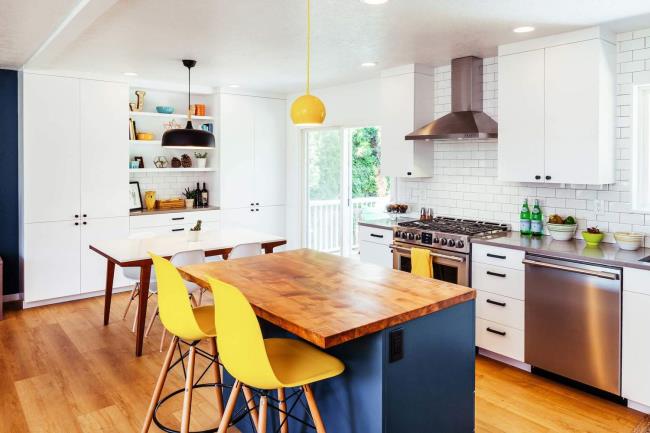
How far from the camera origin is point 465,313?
2.36m

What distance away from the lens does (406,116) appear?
5012 mm

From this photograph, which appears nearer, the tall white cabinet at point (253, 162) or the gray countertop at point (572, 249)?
the gray countertop at point (572, 249)

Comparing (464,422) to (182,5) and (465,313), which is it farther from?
(182,5)

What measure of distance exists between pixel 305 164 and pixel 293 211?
2.22 feet

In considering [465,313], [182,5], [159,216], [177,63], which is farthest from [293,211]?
[465,313]

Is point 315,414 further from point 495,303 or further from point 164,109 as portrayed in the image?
point 164,109

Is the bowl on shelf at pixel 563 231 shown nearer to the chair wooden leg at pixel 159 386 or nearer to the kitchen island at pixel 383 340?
the kitchen island at pixel 383 340

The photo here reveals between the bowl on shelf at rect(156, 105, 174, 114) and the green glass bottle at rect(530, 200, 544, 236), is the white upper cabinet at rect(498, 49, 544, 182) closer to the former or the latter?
the green glass bottle at rect(530, 200, 544, 236)

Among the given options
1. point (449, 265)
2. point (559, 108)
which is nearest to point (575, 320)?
point (449, 265)

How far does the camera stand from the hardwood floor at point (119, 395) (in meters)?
3.00

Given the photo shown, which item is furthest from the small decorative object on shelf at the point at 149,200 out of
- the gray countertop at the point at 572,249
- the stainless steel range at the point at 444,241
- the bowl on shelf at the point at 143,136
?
the gray countertop at the point at 572,249

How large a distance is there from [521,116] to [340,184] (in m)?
2.70

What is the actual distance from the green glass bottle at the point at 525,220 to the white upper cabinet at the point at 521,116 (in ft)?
1.02

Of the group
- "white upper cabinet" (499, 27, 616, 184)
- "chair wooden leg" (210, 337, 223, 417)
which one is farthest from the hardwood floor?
"white upper cabinet" (499, 27, 616, 184)
